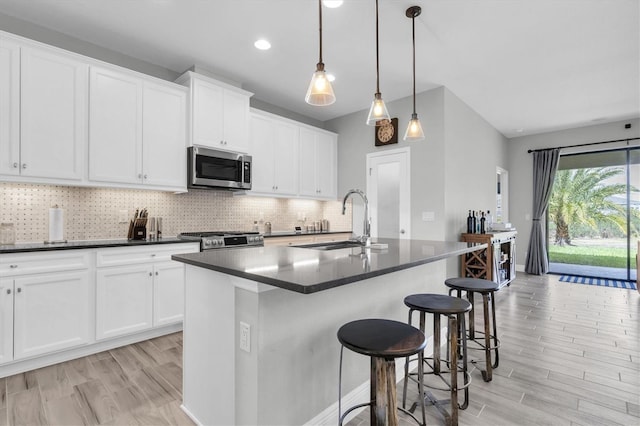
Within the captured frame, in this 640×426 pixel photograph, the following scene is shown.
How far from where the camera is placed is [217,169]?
3.79 m

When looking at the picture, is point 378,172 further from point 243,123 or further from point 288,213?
point 243,123

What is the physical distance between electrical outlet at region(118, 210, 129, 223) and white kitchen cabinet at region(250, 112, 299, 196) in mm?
1524

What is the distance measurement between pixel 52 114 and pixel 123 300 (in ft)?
5.69

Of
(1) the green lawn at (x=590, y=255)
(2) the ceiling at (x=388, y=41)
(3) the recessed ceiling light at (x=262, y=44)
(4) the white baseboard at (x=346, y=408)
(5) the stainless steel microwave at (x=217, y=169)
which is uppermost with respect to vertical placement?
(3) the recessed ceiling light at (x=262, y=44)

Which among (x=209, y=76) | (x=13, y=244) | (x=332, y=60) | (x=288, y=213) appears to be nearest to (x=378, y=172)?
(x=288, y=213)

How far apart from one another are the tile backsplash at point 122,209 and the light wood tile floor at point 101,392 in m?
1.24

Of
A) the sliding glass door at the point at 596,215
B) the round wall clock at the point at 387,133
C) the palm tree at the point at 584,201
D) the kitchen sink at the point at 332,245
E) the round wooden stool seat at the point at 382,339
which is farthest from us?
the palm tree at the point at 584,201

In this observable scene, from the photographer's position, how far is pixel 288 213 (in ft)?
17.1

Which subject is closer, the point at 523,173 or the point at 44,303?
the point at 44,303

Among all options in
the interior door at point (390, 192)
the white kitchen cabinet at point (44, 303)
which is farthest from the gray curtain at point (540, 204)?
the white kitchen cabinet at point (44, 303)

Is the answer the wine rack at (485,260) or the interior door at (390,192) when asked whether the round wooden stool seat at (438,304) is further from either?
the wine rack at (485,260)

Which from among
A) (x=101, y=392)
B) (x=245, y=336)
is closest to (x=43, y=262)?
(x=101, y=392)

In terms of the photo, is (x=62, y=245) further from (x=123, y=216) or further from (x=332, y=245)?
(x=332, y=245)

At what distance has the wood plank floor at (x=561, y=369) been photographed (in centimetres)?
195
